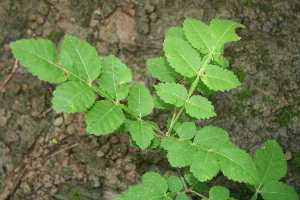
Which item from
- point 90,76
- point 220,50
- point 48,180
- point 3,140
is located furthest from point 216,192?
point 3,140

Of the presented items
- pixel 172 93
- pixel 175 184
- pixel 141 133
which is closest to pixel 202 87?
pixel 172 93

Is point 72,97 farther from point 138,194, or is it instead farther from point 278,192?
point 278,192

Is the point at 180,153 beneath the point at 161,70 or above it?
beneath

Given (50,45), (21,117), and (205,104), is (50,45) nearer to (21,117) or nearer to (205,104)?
(205,104)


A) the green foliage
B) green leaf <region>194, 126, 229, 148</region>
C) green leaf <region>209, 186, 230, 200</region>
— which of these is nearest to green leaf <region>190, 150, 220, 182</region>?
the green foliage

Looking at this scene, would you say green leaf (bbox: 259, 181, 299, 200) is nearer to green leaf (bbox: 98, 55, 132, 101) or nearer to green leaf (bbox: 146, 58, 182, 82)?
green leaf (bbox: 146, 58, 182, 82)

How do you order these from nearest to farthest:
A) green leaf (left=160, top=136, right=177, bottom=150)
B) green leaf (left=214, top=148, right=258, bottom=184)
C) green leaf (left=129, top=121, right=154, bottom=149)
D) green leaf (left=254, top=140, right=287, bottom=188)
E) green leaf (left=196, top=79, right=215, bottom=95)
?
green leaf (left=214, top=148, right=258, bottom=184), green leaf (left=129, top=121, right=154, bottom=149), green leaf (left=160, top=136, right=177, bottom=150), green leaf (left=196, top=79, right=215, bottom=95), green leaf (left=254, top=140, right=287, bottom=188)

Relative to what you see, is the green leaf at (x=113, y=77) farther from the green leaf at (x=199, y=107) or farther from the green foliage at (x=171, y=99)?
the green leaf at (x=199, y=107)

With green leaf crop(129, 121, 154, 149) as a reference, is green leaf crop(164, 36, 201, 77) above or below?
above
